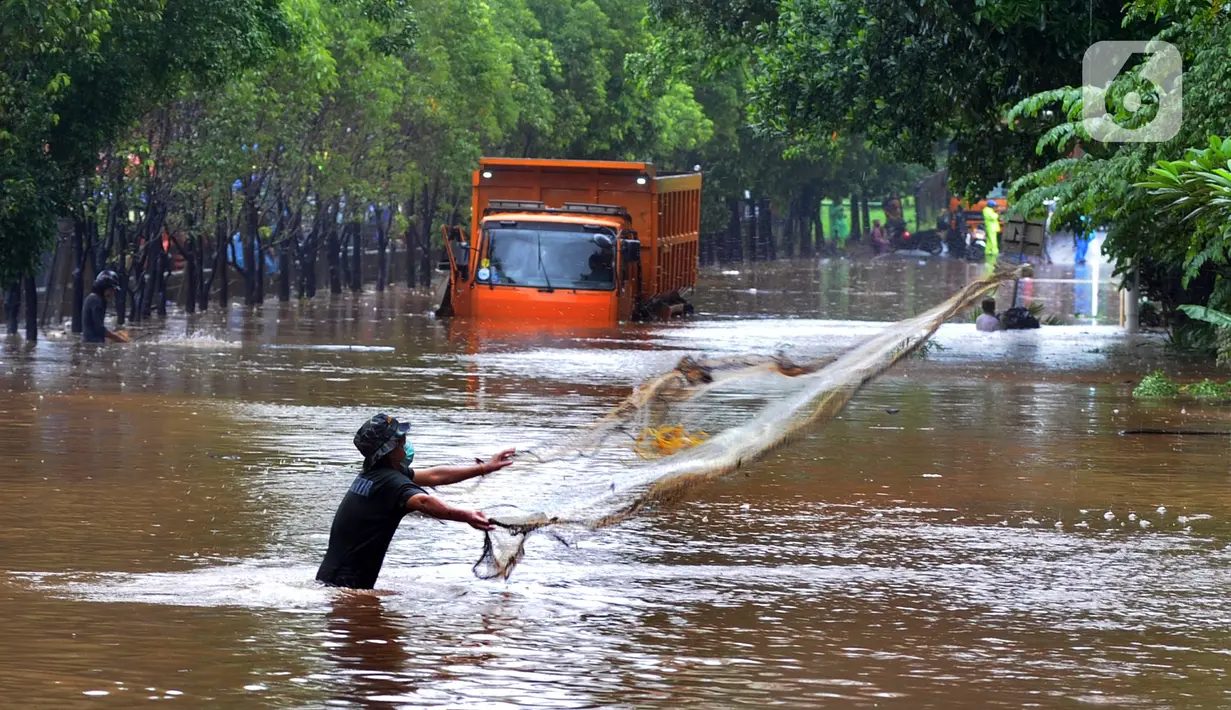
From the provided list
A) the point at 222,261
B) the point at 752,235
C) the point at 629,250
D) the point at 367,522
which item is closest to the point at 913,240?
the point at 752,235

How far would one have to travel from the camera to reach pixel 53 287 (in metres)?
32.2

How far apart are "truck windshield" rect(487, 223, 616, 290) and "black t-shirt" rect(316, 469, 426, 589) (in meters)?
23.5

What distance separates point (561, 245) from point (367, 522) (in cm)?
2374

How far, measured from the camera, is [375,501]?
31.2ft

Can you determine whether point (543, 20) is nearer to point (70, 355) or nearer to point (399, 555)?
point (70, 355)

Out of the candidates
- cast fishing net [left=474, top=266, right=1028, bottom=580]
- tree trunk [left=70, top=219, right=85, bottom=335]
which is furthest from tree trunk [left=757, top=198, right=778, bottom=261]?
cast fishing net [left=474, top=266, right=1028, bottom=580]

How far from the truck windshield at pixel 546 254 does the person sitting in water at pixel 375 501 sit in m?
23.4

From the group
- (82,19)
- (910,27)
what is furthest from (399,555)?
(910,27)

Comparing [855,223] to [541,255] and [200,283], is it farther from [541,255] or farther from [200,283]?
[541,255]

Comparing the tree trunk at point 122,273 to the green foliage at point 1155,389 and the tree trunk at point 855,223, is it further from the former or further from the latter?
the tree trunk at point 855,223

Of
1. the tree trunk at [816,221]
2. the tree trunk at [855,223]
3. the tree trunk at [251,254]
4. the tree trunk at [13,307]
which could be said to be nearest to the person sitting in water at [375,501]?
the tree trunk at [13,307]

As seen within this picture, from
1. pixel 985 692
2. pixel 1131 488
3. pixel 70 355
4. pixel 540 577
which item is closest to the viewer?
pixel 985 692

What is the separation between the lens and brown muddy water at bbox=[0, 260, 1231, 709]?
806 centimetres

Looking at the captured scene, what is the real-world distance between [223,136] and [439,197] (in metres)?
20.1
